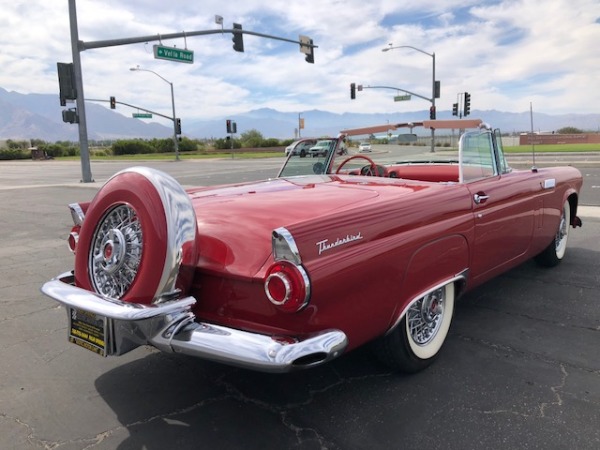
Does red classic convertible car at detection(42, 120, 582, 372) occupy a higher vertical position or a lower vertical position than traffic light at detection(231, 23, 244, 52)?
lower

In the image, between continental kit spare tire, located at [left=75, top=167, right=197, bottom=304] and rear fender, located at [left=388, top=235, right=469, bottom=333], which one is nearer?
continental kit spare tire, located at [left=75, top=167, right=197, bottom=304]

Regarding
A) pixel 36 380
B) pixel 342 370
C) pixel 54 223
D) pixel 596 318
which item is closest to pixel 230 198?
pixel 342 370

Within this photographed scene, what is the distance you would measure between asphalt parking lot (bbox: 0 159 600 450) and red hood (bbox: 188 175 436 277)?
87cm

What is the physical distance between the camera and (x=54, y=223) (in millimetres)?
8859

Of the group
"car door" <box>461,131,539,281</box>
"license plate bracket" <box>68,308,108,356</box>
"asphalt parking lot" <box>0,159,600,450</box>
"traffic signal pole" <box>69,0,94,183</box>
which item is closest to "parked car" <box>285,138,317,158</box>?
"car door" <box>461,131,539,281</box>

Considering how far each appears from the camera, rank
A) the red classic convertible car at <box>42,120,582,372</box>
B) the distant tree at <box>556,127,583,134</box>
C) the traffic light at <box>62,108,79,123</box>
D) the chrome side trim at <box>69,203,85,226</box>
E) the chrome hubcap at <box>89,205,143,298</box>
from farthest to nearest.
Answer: the distant tree at <box>556,127,583,134</box>, the traffic light at <box>62,108,79,123</box>, the chrome side trim at <box>69,203,85,226</box>, the chrome hubcap at <box>89,205,143,298</box>, the red classic convertible car at <box>42,120,582,372</box>

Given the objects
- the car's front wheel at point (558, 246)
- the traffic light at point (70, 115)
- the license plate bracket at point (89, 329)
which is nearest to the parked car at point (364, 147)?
the car's front wheel at point (558, 246)

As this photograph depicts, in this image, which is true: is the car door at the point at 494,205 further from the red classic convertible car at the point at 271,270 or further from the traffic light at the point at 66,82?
the traffic light at the point at 66,82

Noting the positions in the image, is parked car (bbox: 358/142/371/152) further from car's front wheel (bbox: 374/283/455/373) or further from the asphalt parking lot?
car's front wheel (bbox: 374/283/455/373)

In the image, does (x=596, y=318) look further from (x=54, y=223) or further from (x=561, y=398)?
(x=54, y=223)

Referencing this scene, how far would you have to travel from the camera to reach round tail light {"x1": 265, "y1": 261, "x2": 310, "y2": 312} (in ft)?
6.85

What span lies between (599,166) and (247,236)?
827 inches

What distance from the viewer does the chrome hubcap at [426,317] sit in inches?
116

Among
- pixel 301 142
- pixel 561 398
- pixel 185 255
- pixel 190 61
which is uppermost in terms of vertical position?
pixel 190 61
